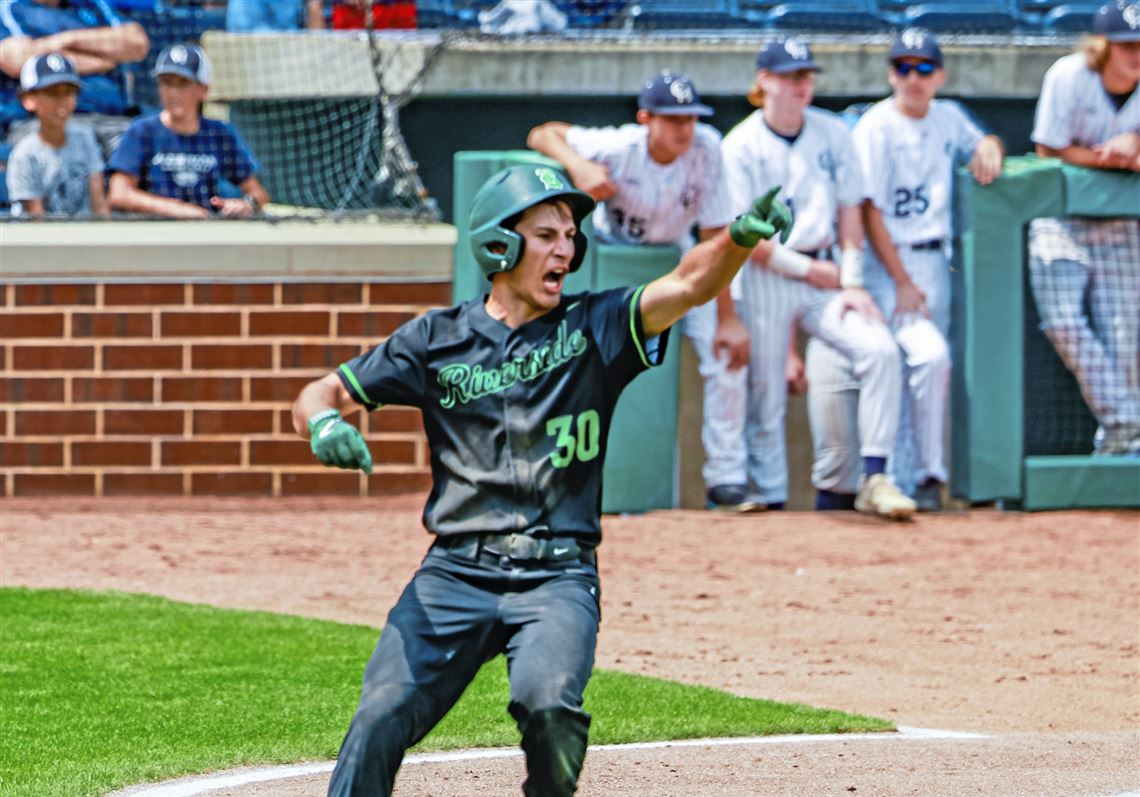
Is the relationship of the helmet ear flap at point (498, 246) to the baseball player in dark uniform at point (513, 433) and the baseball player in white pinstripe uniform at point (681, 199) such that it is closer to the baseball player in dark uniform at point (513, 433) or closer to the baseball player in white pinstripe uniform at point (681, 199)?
the baseball player in dark uniform at point (513, 433)

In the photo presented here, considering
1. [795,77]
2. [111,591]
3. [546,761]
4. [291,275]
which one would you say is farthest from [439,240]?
[546,761]

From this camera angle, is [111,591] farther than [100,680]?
Yes

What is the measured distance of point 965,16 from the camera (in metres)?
13.6

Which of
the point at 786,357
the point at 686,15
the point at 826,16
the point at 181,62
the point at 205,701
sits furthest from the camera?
the point at 826,16

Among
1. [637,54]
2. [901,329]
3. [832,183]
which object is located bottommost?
[901,329]

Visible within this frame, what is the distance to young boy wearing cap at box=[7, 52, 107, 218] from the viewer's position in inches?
384

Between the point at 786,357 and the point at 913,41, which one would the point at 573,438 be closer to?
the point at 786,357

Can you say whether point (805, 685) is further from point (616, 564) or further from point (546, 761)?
point (546, 761)

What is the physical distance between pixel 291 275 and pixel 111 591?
2.58 metres

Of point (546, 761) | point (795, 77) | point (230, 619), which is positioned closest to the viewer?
point (546, 761)

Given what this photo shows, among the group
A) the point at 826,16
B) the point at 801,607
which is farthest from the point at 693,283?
the point at 826,16

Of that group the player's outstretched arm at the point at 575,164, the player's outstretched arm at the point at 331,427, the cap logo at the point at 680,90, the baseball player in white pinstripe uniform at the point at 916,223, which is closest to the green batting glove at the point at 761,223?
the player's outstretched arm at the point at 331,427

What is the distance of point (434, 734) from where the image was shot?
529 cm

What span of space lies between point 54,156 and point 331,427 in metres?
6.66
